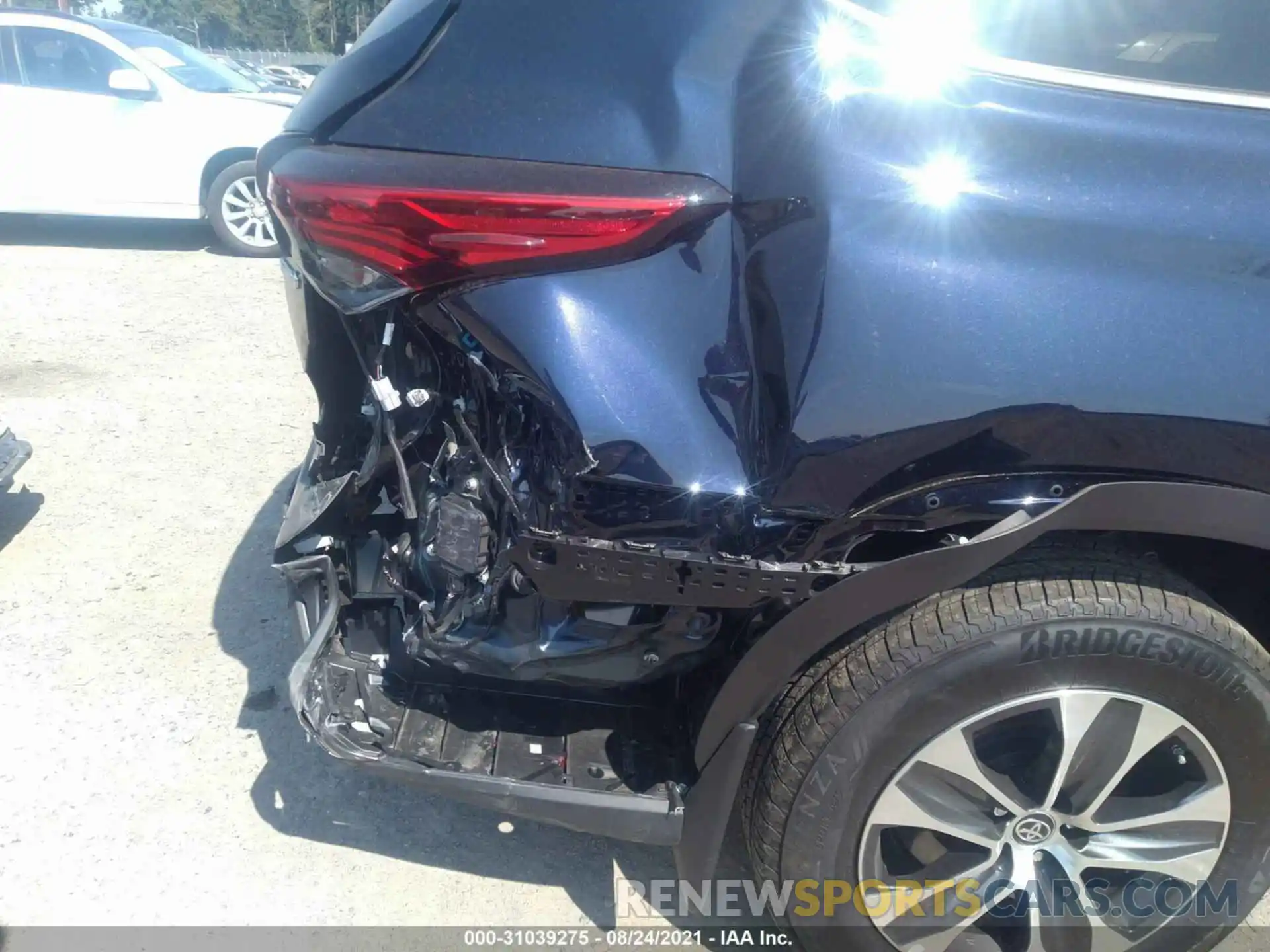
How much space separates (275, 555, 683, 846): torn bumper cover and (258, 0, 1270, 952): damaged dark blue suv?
13 millimetres

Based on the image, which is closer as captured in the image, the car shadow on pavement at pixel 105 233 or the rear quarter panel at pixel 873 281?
the rear quarter panel at pixel 873 281

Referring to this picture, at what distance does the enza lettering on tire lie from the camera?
171 cm

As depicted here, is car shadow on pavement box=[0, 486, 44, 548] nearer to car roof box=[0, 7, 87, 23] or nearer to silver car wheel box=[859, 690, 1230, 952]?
silver car wheel box=[859, 690, 1230, 952]

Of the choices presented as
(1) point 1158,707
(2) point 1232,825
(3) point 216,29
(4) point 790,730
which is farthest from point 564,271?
(3) point 216,29

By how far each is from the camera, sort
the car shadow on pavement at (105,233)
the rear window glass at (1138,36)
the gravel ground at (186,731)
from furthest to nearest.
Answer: the car shadow on pavement at (105,233)
the gravel ground at (186,731)
the rear window glass at (1138,36)

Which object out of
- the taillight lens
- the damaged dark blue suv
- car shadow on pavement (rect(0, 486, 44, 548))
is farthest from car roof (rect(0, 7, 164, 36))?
the taillight lens

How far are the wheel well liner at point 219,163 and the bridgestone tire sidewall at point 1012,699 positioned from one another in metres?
7.42

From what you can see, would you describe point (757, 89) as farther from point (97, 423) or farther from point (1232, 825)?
point (97, 423)

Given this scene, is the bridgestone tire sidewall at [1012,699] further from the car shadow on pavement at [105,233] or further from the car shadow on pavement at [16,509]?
the car shadow on pavement at [105,233]

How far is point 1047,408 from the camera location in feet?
5.18

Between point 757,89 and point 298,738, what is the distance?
2.13 meters

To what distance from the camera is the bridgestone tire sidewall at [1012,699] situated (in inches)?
67.4

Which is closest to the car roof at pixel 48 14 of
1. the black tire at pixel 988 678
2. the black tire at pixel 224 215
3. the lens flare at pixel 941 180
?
the black tire at pixel 224 215

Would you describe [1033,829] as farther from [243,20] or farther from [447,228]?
[243,20]
